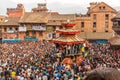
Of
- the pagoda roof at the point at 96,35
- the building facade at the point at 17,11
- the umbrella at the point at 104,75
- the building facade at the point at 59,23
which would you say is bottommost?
the pagoda roof at the point at 96,35

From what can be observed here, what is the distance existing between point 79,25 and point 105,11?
6.12 m

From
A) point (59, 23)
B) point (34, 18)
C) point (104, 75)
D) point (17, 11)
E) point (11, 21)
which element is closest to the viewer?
point (104, 75)

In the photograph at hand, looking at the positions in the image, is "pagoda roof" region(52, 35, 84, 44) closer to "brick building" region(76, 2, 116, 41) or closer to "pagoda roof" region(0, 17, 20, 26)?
"brick building" region(76, 2, 116, 41)

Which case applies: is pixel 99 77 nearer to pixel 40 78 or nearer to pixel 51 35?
pixel 40 78

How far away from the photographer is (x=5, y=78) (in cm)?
1841

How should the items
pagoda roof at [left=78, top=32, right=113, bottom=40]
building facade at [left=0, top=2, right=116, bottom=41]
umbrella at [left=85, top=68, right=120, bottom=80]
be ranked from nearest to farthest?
umbrella at [left=85, top=68, right=120, bottom=80]
pagoda roof at [left=78, top=32, right=113, bottom=40]
building facade at [left=0, top=2, right=116, bottom=41]

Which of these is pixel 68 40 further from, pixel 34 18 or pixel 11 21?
pixel 11 21

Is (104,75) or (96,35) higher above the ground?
(104,75)

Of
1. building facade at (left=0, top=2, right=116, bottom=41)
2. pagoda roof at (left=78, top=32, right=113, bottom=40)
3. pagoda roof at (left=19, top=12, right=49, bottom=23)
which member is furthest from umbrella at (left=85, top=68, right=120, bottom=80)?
pagoda roof at (left=19, top=12, right=49, bottom=23)

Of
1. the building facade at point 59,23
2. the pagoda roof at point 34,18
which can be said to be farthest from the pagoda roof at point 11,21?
the pagoda roof at point 34,18

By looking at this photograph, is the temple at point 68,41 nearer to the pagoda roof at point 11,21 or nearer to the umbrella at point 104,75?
the umbrella at point 104,75

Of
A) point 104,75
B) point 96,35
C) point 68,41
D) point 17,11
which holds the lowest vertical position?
point 96,35

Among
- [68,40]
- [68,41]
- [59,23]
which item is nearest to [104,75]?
[68,41]

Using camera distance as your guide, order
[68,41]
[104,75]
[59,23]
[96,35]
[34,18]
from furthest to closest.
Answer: [34,18]
[59,23]
[96,35]
[68,41]
[104,75]
